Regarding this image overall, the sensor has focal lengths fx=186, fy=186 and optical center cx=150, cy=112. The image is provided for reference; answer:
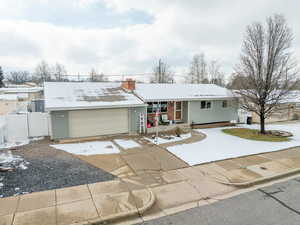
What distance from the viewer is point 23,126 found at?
38.4 ft

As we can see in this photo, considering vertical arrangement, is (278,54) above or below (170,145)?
above

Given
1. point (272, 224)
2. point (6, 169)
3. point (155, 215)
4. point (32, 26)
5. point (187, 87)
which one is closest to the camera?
point (272, 224)

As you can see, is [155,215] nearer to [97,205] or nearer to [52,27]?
[97,205]

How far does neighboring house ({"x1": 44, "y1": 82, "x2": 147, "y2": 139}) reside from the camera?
11.1m

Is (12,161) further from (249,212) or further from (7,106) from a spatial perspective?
(7,106)

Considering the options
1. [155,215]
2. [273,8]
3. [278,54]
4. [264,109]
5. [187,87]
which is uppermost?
[273,8]

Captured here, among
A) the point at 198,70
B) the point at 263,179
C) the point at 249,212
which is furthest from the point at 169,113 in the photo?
the point at 198,70

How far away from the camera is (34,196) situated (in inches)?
209

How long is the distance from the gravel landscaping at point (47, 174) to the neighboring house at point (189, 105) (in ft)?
24.0

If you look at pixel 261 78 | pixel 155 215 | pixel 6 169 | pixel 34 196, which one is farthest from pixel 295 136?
pixel 6 169

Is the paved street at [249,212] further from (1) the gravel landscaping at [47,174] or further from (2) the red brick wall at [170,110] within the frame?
(2) the red brick wall at [170,110]

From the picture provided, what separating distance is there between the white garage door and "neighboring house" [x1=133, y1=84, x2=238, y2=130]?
2421 millimetres

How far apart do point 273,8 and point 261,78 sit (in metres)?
4.36

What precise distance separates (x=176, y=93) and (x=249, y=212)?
37.5 ft
